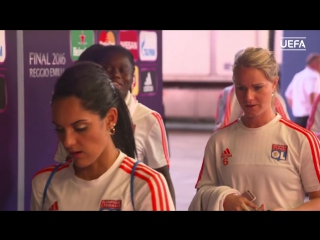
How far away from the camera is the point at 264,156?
228 cm

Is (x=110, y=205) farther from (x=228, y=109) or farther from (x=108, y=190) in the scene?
(x=228, y=109)

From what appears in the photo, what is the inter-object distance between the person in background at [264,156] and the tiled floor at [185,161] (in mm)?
3087

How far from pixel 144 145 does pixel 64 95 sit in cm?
113

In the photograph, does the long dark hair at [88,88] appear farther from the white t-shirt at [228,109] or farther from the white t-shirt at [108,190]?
the white t-shirt at [228,109]

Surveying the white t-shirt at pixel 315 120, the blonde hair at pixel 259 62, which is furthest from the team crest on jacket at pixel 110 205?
the white t-shirt at pixel 315 120

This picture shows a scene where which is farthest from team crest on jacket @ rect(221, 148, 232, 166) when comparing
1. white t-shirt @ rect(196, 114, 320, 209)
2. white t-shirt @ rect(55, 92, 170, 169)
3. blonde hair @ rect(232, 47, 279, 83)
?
white t-shirt @ rect(55, 92, 170, 169)

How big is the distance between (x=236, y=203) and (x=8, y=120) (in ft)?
5.50

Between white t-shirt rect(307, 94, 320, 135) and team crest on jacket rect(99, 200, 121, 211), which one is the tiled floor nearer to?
white t-shirt rect(307, 94, 320, 135)

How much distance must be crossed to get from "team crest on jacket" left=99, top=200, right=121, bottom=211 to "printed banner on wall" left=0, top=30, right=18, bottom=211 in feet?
5.56

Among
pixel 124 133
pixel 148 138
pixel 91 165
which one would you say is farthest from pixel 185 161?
pixel 91 165

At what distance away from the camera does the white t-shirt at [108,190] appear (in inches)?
67.6

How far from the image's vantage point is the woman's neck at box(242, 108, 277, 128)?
7.53 ft

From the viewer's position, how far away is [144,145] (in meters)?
2.85
